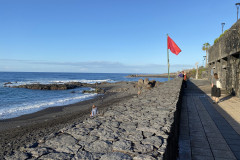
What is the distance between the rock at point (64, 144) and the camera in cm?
218

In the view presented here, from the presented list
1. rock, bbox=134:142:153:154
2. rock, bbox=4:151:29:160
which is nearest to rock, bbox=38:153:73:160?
rock, bbox=4:151:29:160

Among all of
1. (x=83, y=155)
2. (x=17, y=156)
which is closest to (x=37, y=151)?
(x=17, y=156)

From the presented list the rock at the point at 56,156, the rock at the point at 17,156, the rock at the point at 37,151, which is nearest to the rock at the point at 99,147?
the rock at the point at 56,156

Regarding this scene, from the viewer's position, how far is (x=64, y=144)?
91.3 inches

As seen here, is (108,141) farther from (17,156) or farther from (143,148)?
(17,156)

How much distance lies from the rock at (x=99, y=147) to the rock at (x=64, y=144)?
0.16m

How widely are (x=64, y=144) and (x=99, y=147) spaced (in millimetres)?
507

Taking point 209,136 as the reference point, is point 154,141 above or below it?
above

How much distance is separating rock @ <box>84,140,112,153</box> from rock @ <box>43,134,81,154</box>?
0.16 m

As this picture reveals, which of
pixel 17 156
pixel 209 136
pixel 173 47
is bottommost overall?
pixel 209 136

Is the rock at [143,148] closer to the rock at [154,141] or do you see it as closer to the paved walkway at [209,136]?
the rock at [154,141]

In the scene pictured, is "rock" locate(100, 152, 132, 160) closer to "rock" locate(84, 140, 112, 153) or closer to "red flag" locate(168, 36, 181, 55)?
"rock" locate(84, 140, 112, 153)

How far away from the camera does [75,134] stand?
2672 mm

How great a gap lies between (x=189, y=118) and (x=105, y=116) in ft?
13.2
